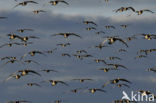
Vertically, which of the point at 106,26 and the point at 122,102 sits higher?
the point at 106,26

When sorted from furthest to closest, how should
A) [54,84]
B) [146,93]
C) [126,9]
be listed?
[126,9], [54,84], [146,93]

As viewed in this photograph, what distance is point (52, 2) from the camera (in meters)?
87.9

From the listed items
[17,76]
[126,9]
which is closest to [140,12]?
[126,9]

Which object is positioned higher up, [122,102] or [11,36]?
[11,36]

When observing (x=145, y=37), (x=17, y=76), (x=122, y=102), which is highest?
(x=145, y=37)

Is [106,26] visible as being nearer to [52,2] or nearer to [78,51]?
[78,51]

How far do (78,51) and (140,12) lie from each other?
31131mm

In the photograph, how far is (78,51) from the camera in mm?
116188

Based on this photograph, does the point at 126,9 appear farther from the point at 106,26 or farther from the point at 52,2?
the point at 106,26

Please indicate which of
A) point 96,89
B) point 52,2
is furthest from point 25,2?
point 96,89

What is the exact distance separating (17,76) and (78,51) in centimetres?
3511

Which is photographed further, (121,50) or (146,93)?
(121,50)

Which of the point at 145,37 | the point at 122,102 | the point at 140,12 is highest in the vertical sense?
the point at 140,12

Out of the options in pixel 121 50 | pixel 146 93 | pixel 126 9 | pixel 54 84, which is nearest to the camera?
pixel 146 93
